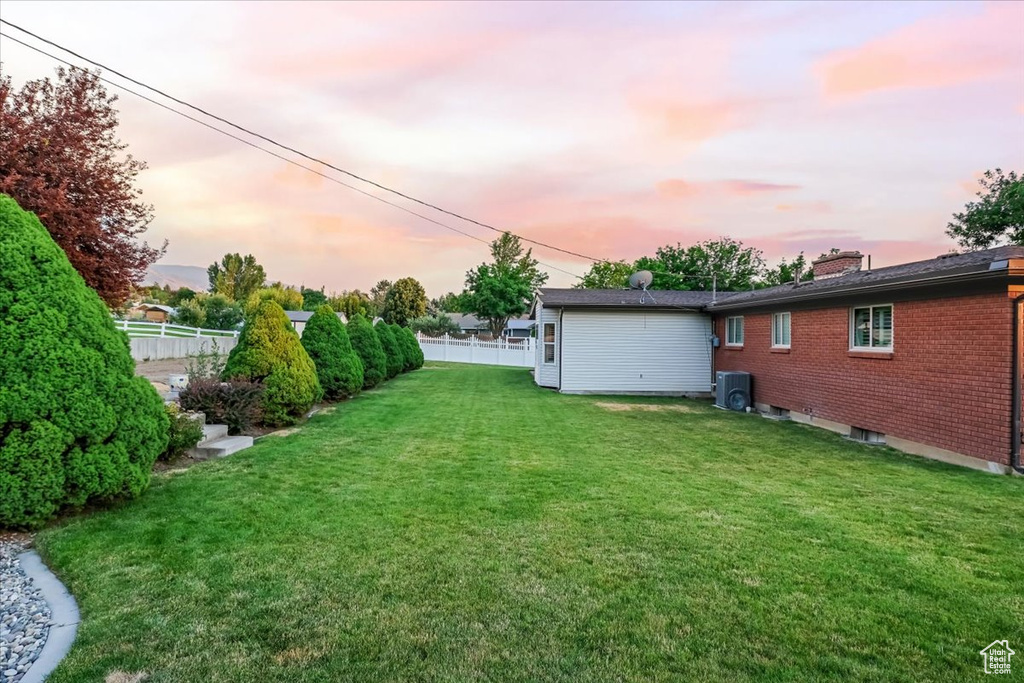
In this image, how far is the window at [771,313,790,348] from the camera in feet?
37.6

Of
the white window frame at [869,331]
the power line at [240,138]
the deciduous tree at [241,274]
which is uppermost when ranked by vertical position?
the deciduous tree at [241,274]

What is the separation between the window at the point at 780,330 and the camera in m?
11.4

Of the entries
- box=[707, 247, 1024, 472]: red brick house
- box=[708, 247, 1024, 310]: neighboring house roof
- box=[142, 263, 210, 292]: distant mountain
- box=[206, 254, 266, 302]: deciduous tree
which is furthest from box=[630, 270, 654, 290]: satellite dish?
box=[206, 254, 266, 302]: deciduous tree

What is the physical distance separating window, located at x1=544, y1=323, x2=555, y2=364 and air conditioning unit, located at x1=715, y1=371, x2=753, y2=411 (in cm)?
539

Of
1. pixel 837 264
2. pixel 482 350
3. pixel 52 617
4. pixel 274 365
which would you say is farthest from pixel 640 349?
pixel 482 350

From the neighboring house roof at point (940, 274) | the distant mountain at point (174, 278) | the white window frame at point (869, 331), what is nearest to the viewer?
the neighboring house roof at point (940, 274)

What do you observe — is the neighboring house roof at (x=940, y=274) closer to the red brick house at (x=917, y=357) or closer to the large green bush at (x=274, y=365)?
the red brick house at (x=917, y=357)

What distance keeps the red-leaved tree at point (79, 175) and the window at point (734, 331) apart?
43.1 feet

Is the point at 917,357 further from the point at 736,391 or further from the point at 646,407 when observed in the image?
the point at 646,407

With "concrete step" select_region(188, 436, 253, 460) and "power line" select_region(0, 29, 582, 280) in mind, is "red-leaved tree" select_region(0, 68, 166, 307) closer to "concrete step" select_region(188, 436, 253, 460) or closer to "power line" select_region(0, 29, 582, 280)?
"power line" select_region(0, 29, 582, 280)

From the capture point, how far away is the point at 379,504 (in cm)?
471

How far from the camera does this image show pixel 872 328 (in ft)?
29.0

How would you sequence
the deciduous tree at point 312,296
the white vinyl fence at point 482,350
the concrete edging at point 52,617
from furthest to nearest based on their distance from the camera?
1. the deciduous tree at point 312,296
2. the white vinyl fence at point 482,350
3. the concrete edging at point 52,617

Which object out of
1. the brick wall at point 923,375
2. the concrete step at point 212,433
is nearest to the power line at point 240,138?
the concrete step at point 212,433
